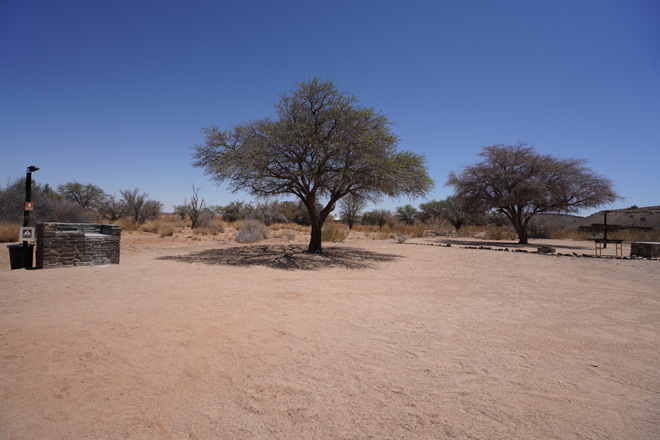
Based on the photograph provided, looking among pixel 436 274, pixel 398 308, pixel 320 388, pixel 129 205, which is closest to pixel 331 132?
pixel 436 274

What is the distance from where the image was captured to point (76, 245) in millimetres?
8758

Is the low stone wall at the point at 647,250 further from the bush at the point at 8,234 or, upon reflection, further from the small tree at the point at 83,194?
the small tree at the point at 83,194

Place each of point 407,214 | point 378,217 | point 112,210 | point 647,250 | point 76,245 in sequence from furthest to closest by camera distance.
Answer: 1. point 407,214
2. point 378,217
3. point 112,210
4. point 647,250
5. point 76,245

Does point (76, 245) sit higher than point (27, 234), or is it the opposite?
point (27, 234)

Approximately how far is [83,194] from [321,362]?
146ft

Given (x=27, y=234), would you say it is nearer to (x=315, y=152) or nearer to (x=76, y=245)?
(x=76, y=245)

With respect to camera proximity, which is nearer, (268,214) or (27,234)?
(27,234)

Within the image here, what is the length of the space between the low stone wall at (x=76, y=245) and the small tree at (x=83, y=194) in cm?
3226

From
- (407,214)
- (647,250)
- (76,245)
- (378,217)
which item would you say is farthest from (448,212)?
(76,245)

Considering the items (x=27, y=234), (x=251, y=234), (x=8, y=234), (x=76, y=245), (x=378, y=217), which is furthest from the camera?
(x=378, y=217)

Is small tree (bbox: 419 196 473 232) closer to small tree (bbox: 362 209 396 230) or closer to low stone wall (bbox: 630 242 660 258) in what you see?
small tree (bbox: 362 209 396 230)

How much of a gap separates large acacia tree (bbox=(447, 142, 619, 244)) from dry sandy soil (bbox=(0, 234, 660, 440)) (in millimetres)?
16140

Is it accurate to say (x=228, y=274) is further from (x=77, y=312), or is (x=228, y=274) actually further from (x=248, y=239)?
(x=248, y=239)

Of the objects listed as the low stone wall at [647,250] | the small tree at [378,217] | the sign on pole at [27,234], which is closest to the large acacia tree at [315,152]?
the sign on pole at [27,234]
